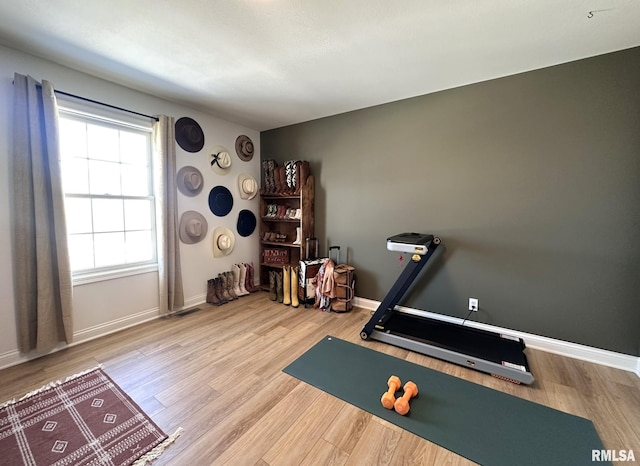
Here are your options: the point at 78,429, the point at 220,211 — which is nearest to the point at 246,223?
the point at 220,211

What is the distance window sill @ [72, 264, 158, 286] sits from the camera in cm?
247

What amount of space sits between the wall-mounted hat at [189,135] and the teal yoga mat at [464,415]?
285 centimetres

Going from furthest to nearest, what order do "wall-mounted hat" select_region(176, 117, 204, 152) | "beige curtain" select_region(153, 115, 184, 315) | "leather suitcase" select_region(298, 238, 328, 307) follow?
"leather suitcase" select_region(298, 238, 328, 307), "wall-mounted hat" select_region(176, 117, 204, 152), "beige curtain" select_region(153, 115, 184, 315)

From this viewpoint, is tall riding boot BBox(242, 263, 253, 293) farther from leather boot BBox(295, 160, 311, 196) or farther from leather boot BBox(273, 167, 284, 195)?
leather boot BBox(295, 160, 311, 196)

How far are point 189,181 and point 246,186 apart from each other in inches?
34.1

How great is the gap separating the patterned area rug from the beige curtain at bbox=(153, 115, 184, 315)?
1.25 meters

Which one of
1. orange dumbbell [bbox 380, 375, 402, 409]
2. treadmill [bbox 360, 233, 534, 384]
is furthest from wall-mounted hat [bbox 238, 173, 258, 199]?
orange dumbbell [bbox 380, 375, 402, 409]

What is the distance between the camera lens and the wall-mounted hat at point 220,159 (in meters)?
3.50

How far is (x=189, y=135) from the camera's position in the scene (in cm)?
320

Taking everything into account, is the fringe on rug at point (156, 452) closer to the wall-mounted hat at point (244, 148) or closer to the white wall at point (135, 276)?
the white wall at point (135, 276)

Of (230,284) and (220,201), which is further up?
(220,201)

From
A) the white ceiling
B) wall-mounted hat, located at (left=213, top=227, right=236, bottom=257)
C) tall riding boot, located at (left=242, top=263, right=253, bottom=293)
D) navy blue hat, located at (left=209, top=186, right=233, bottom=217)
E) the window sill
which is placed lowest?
tall riding boot, located at (left=242, top=263, right=253, bottom=293)

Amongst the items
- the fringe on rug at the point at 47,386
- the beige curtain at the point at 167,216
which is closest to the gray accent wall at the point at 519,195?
the beige curtain at the point at 167,216

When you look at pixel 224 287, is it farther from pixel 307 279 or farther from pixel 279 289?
pixel 307 279
